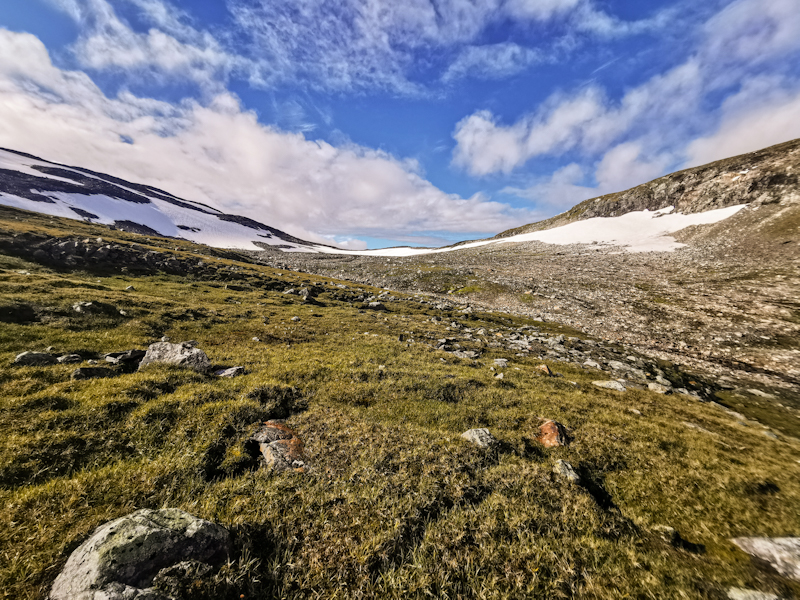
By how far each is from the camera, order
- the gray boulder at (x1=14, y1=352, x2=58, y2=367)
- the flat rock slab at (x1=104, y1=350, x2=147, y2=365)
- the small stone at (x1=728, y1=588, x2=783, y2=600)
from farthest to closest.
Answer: the flat rock slab at (x1=104, y1=350, x2=147, y2=365)
the gray boulder at (x1=14, y1=352, x2=58, y2=367)
the small stone at (x1=728, y1=588, x2=783, y2=600)

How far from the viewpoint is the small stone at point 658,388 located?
19.0 metres

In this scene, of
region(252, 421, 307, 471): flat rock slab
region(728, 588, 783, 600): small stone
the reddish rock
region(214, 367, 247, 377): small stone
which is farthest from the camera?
region(214, 367, 247, 377): small stone

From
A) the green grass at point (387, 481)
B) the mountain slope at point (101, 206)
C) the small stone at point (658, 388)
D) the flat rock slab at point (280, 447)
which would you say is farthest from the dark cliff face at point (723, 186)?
the mountain slope at point (101, 206)

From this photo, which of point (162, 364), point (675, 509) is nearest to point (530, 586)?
point (675, 509)

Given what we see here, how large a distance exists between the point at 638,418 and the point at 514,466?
30.3 feet

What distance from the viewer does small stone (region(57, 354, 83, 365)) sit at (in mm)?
12469

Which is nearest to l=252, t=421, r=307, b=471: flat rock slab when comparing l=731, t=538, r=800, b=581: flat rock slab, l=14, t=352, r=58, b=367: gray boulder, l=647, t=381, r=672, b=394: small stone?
l=14, t=352, r=58, b=367: gray boulder

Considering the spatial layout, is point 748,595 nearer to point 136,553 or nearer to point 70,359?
point 136,553

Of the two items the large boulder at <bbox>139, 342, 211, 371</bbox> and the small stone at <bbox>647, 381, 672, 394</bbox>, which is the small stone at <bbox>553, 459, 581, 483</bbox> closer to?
the small stone at <bbox>647, 381, 672, 394</bbox>

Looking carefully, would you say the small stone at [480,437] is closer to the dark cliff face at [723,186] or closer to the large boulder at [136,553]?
the large boulder at [136,553]

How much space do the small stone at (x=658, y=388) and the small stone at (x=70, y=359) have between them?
3178cm

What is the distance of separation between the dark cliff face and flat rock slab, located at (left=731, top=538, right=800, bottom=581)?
10564cm

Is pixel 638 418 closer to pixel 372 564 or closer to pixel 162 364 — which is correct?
pixel 372 564

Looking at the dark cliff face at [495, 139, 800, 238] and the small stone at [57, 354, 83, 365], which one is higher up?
the dark cliff face at [495, 139, 800, 238]
